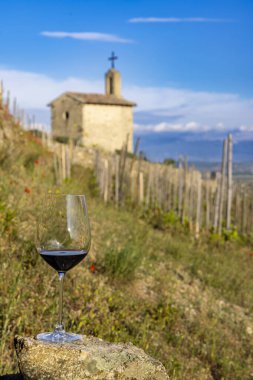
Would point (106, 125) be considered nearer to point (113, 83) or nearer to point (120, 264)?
point (113, 83)

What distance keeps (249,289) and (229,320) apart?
1620mm

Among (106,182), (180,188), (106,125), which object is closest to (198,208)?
(180,188)

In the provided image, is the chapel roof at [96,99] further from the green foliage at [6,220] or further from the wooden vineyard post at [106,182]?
the green foliage at [6,220]

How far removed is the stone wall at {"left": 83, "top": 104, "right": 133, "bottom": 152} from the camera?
37688 millimetres

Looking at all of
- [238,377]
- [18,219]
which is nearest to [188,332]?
[238,377]

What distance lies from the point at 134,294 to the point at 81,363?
166 inches

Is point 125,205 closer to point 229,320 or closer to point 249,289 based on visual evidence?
point 249,289

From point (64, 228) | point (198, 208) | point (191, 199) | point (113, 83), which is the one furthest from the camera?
point (113, 83)

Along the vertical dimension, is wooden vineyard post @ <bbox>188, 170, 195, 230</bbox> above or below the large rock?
below

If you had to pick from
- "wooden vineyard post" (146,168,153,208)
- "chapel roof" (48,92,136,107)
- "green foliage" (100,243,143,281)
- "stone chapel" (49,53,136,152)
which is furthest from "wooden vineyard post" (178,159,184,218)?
"chapel roof" (48,92,136,107)

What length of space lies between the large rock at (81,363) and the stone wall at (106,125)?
3531cm

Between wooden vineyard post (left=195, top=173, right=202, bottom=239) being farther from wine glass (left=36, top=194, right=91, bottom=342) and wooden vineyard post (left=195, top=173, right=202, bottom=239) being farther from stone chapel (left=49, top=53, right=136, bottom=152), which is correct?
stone chapel (left=49, top=53, right=136, bottom=152)

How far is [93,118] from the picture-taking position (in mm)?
38031

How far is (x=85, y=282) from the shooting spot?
5426mm
